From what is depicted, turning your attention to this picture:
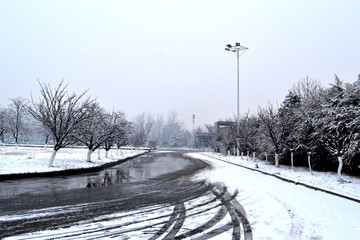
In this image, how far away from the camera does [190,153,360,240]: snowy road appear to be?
198 inches

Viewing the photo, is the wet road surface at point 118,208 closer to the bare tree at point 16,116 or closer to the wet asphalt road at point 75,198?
the wet asphalt road at point 75,198

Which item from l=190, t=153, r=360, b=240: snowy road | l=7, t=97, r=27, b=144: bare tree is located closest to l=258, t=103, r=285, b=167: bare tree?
l=190, t=153, r=360, b=240: snowy road

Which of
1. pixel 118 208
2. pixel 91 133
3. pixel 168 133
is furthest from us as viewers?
pixel 168 133

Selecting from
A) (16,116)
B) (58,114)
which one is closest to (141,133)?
(16,116)

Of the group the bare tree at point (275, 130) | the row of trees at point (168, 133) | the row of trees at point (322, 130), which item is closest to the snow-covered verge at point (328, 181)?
the row of trees at point (322, 130)

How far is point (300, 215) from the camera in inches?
251

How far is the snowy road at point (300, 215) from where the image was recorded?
5.02 metres

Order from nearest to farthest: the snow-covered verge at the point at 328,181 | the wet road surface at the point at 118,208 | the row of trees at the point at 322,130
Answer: the wet road surface at the point at 118,208 → the snow-covered verge at the point at 328,181 → the row of trees at the point at 322,130

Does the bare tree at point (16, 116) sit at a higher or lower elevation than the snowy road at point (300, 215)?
higher

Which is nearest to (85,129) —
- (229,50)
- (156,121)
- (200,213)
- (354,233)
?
(200,213)

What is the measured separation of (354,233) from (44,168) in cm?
1531

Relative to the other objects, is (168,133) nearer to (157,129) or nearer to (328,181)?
(157,129)

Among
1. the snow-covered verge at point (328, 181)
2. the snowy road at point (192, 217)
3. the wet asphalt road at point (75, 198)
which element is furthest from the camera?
the snow-covered verge at point (328, 181)

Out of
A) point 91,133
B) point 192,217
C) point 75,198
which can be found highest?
point 91,133
